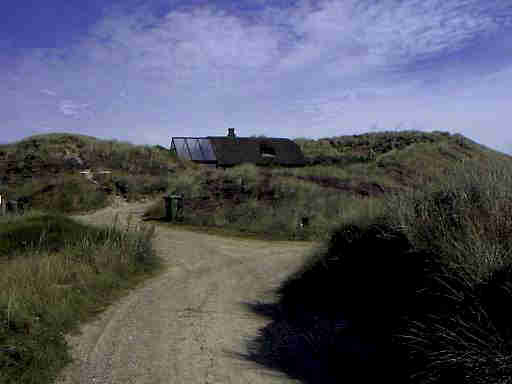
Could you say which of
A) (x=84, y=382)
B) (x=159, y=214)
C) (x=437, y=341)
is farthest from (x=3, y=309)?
(x=159, y=214)

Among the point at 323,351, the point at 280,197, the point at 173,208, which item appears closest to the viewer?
the point at 323,351

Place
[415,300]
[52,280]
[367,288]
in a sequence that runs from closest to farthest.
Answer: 1. [415,300]
2. [367,288]
3. [52,280]

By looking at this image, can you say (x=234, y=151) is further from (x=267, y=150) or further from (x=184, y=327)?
(x=184, y=327)

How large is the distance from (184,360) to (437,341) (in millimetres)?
3122

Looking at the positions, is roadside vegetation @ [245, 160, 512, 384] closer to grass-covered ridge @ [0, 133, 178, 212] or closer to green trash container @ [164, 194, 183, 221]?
green trash container @ [164, 194, 183, 221]

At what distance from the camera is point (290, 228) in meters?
18.3

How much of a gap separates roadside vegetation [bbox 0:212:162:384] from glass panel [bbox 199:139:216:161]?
3227cm

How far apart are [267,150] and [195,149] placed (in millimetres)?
8088

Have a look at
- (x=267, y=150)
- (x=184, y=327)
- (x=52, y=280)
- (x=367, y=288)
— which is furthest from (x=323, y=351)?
(x=267, y=150)

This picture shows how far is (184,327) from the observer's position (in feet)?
24.4

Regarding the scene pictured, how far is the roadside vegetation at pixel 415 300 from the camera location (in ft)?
15.4

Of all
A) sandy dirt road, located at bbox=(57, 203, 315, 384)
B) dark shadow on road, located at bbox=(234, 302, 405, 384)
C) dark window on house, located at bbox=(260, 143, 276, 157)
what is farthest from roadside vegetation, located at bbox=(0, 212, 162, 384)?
dark window on house, located at bbox=(260, 143, 276, 157)

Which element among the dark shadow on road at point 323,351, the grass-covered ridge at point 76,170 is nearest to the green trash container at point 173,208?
the grass-covered ridge at point 76,170

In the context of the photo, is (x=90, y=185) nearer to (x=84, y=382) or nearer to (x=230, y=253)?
(x=230, y=253)
